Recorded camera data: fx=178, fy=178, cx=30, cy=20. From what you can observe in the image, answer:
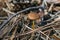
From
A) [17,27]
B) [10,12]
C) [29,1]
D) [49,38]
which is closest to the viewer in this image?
[49,38]

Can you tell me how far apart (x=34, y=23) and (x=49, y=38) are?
236 millimetres

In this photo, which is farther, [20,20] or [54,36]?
[20,20]

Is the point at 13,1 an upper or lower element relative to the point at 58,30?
upper

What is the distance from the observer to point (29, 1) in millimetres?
1940

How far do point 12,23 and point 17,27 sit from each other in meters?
0.07

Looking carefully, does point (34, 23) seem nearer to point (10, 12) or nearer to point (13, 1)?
point (10, 12)

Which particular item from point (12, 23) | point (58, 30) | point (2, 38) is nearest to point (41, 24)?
point (58, 30)

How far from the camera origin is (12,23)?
1678 mm

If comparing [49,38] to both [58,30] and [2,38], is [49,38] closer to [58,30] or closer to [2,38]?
[58,30]

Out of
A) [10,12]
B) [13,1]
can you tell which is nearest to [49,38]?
[10,12]

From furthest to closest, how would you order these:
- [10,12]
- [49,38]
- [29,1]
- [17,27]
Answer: [29,1] → [10,12] → [17,27] → [49,38]

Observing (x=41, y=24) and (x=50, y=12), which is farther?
(x=50, y=12)

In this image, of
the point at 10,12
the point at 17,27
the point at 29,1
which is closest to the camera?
the point at 17,27

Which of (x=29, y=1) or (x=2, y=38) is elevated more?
(x=29, y=1)
